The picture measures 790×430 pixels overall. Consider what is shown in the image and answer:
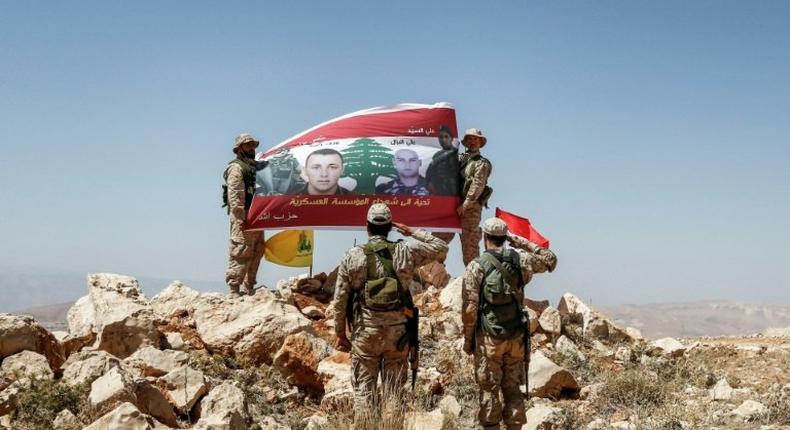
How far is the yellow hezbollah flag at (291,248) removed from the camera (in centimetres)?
1110

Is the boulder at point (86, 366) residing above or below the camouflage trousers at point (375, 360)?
below

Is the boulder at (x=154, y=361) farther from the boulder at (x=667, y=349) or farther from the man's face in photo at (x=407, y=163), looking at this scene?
the boulder at (x=667, y=349)

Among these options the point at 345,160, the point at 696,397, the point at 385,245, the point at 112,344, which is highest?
the point at 345,160

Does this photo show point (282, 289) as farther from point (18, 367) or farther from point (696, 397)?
point (696, 397)

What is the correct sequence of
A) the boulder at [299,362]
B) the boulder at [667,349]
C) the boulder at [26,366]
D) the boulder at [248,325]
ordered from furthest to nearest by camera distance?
the boulder at [667,349] < the boulder at [248,325] < the boulder at [299,362] < the boulder at [26,366]

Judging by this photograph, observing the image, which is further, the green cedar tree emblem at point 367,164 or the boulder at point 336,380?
the green cedar tree emblem at point 367,164

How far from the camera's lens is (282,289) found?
11711 millimetres

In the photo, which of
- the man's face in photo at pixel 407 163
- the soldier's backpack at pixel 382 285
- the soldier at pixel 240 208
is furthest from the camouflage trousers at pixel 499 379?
the soldier at pixel 240 208

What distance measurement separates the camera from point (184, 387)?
23.2 ft

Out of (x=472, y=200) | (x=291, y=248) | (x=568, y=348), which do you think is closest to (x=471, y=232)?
(x=472, y=200)

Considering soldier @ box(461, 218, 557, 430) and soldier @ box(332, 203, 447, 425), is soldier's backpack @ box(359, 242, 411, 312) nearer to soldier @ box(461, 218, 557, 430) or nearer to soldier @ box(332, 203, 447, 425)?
soldier @ box(332, 203, 447, 425)

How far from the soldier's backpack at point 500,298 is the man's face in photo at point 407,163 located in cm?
416

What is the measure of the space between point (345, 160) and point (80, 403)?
5.37 metres

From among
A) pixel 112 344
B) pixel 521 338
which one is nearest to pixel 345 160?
pixel 112 344
